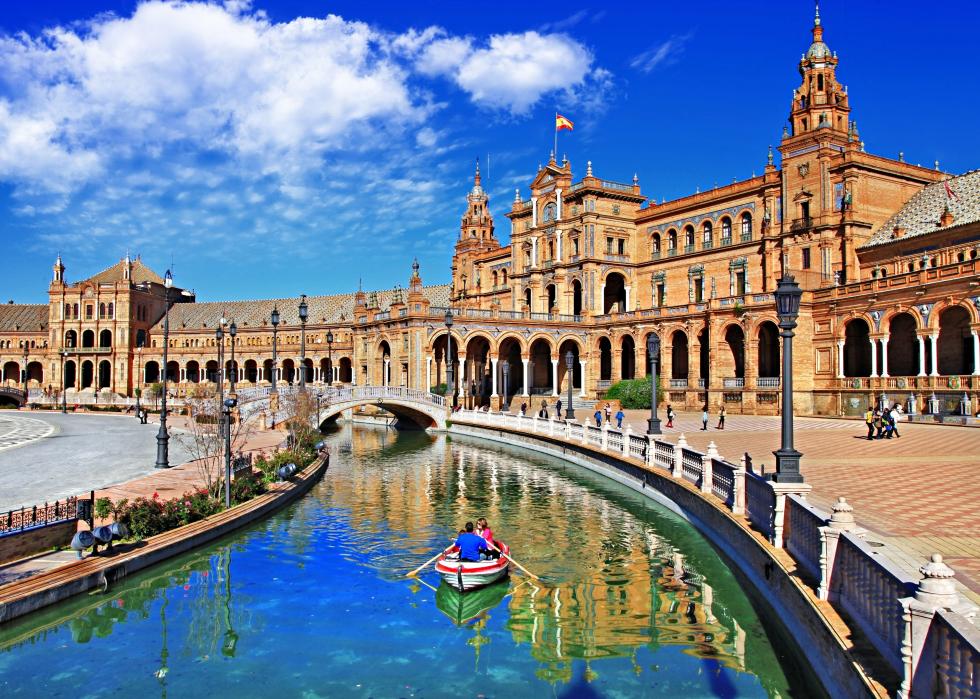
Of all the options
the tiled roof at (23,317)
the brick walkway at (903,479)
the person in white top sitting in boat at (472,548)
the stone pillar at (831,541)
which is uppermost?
the tiled roof at (23,317)

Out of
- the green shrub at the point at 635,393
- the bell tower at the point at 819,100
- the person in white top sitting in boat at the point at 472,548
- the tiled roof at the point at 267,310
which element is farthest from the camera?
the tiled roof at the point at 267,310

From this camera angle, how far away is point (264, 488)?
2173cm

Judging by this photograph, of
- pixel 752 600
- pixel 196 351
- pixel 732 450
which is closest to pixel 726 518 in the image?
pixel 752 600

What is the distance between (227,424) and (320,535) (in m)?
3.61

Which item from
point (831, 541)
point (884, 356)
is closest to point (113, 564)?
point (831, 541)

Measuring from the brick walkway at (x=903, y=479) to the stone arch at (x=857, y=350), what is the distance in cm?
1152

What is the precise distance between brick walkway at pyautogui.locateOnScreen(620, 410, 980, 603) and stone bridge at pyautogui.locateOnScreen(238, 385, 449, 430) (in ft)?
61.7

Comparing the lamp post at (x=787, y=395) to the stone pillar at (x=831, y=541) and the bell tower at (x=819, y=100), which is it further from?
the bell tower at (x=819, y=100)

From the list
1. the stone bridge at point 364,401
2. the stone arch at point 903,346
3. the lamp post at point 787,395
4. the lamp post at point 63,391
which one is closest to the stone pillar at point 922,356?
the stone arch at point 903,346

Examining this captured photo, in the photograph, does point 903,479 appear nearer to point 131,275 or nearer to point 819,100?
point 819,100

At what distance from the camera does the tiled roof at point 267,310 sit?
3905 inches

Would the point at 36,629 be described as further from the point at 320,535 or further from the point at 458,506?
the point at 458,506

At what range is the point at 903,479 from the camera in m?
17.1

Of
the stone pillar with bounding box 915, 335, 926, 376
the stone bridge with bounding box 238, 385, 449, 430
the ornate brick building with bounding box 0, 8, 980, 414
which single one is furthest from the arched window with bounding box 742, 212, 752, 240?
the stone bridge with bounding box 238, 385, 449, 430
